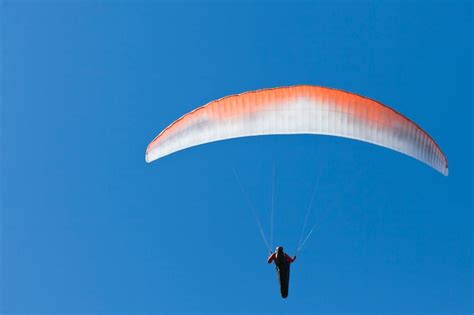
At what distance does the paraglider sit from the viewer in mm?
29875

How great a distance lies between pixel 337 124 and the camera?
1182 inches

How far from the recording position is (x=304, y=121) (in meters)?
30.3

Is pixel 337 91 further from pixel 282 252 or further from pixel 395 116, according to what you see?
pixel 282 252

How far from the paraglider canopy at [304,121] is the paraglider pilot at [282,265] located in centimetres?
365

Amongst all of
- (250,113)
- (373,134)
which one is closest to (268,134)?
(250,113)

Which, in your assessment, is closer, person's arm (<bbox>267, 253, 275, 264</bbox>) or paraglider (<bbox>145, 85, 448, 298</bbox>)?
paraglider (<bbox>145, 85, 448, 298</bbox>)

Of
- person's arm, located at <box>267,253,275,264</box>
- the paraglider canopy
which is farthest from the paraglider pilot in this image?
the paraglider canopy

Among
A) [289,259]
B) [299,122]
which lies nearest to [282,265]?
[289,259]

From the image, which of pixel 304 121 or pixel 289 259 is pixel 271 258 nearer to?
pixel 289 259

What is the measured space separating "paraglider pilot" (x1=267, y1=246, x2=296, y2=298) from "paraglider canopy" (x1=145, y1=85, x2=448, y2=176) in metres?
3.65

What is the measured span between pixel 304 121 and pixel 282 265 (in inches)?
174

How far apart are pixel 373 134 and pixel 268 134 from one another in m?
3.12

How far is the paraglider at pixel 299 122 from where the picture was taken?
2988 cm

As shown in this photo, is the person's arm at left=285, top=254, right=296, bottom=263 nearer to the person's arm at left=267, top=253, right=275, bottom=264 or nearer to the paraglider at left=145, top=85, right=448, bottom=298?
the paraglider at left=145, top=85, right=448, bottom=298
